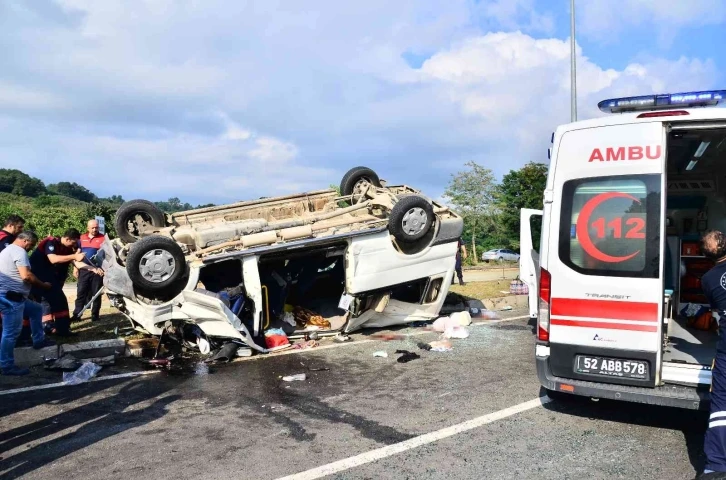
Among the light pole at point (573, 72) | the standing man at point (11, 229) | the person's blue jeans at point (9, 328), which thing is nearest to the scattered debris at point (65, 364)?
the person's blue jeans at point (9, 328)

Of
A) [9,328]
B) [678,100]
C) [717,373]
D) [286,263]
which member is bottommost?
[9,328]

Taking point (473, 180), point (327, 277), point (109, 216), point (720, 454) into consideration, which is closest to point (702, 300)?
point (720, 454)

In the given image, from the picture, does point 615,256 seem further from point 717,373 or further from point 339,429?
point 339,429

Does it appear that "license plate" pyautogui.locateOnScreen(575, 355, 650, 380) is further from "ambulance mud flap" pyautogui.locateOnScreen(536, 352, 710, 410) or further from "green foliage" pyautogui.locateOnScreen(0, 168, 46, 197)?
"green foliage" pyautogui.locateOnScreen(0, 168, 46, 197)

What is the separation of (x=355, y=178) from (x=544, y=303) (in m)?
5.50

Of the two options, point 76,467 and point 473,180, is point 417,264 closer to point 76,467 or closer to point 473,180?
point 76,467

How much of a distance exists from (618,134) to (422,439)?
8.63 feet

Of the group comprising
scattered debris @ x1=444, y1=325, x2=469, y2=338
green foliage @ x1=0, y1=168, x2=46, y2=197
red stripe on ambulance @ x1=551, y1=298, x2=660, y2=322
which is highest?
green foliage @ x1=0, y1=168, x2=46, y2=197

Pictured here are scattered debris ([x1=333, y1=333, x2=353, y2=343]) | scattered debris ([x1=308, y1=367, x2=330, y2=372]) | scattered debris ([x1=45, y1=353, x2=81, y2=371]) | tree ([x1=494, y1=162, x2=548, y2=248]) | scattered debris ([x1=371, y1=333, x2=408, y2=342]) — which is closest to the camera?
scattered debris ([x1=45, y1=353, x2=81, y2=371])

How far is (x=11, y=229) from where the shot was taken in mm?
6539

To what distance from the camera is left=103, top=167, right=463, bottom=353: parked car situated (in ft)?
21.8

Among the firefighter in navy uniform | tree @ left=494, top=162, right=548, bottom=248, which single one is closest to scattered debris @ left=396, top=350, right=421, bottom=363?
the firefighter in navy uniform

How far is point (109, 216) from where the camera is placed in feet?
62.6

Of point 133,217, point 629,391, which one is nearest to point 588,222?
point 629,391
